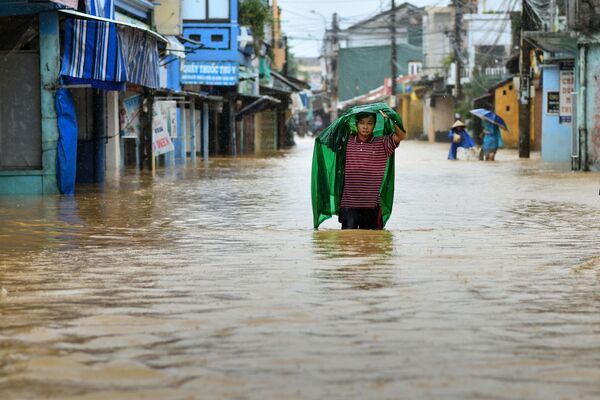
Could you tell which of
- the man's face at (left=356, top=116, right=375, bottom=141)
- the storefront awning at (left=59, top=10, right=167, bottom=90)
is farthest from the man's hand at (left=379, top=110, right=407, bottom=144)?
the storefront awning at (left=59, top=10, right=167, bottom=90)

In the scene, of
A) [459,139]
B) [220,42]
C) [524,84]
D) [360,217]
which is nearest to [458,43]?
[220,42]

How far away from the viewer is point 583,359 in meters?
5.25

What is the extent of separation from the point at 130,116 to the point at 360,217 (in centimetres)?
1611

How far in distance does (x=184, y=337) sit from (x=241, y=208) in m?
9.69

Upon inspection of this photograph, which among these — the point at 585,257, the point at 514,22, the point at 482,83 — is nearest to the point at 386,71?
the point at 482,83

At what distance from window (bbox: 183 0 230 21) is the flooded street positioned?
26393 mm

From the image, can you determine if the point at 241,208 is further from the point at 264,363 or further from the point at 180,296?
the point at 264,363

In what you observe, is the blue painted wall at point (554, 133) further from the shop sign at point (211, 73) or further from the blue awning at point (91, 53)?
the blue awning at point (91, 53)

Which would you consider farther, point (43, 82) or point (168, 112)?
point (168, 112)

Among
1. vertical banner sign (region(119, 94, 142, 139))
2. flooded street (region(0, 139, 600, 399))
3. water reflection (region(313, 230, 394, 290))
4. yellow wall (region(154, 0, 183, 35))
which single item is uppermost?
yellow wall (region(154, 0, 183, 35))

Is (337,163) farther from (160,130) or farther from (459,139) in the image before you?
(459,139)

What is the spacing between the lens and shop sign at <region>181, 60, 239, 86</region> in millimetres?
37812

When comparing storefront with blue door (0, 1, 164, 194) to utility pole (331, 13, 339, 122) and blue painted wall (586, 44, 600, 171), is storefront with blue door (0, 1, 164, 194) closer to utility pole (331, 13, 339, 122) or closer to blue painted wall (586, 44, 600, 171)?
blue painted wall (586, 44, 600, 171)

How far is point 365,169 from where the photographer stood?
36.3ft
